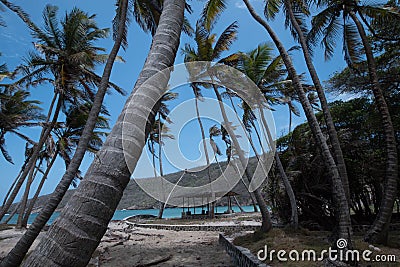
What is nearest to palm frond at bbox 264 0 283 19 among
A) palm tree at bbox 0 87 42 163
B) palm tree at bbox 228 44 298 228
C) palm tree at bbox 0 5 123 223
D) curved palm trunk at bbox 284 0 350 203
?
curved palm trunk at bbox 284 0 350 203

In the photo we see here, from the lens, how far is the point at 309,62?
25.0ft

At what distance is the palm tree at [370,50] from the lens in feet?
22.0

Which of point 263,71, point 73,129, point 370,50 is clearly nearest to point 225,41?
Result: point 263,71

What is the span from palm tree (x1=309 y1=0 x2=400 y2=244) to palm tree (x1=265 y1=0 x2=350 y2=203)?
0.69 m

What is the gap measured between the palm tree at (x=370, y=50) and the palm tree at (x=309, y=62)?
0.69 metres

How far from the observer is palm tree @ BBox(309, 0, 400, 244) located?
671cm

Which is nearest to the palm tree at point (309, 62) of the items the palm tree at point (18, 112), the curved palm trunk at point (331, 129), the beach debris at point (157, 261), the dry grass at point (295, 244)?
the curved palm trunk at point (331, 129)

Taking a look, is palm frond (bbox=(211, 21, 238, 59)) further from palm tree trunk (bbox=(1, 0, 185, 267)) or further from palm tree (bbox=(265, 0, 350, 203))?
palm tree trunk (bbox=(1, 0, 185, 267))

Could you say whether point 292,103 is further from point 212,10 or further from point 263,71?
point 212,10

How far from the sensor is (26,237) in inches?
225

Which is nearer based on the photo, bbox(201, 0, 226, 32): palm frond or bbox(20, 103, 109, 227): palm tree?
bbox(201, 0, 226, 32): palm frond

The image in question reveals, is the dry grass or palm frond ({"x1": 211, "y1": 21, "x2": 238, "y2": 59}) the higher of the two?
palm frond ({"x1": 211, "y1": 21, "x2": 238, "y2": 59})

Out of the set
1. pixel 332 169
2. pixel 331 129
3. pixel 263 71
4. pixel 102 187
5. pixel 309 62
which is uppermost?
pixel 263 71

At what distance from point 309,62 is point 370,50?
1912mm
